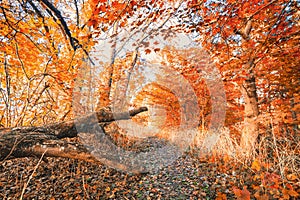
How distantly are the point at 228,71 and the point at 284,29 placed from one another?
1.38 metres

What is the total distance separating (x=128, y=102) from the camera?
7043 millimetres

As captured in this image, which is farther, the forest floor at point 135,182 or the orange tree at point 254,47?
the orange tree at point 254,47

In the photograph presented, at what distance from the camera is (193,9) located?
3.78 metres

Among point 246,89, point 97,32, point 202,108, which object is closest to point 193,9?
point 97,32

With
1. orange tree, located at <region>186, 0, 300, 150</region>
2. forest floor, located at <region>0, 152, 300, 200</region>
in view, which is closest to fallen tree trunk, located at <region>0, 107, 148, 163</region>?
forest floor, located at <region>0, 152, 300, 200</region>

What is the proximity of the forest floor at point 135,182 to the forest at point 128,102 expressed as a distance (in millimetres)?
21

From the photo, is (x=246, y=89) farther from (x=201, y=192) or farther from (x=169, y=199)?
(x=169, y=199)

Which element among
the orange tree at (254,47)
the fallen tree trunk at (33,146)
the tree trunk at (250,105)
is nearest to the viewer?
the fallen tree trunk at (33,146)

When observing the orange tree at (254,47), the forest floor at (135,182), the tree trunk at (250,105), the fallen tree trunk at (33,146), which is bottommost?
the forest floor at (135,182)

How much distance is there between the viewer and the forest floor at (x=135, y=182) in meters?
2.79

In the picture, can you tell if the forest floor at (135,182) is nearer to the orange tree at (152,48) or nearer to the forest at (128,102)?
the forest at (128,102)

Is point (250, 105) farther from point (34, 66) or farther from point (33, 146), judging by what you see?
A: point (34, 66)

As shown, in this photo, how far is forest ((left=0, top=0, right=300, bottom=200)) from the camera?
288 cm

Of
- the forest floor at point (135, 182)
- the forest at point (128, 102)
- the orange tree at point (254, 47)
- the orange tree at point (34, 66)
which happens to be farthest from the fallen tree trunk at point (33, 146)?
the orange tree at point (254, 47)
